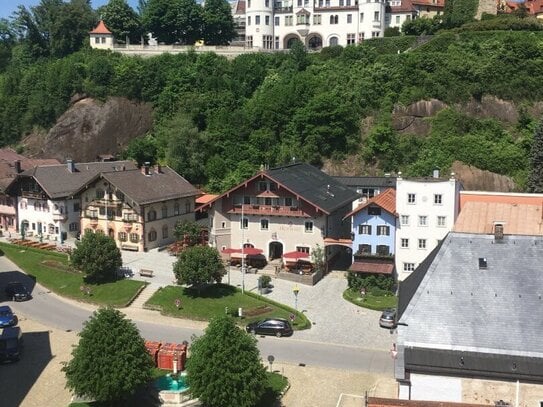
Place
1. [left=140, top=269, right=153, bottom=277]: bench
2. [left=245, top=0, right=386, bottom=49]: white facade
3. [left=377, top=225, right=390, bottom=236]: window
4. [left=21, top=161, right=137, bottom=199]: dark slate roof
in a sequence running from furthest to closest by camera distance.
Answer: [left=245, top=0, right=386, bottom=49]: white facade → [left=21, top=161, right=137, bottom=199]: dark slate roof → [left=140, top=269, right=153, bottom=277]: bench → [left=377, top=225, right=390, bottom=236]: window

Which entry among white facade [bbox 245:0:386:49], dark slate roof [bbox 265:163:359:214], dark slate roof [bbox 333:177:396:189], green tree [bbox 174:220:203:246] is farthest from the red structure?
white facade [bbox 245:0:386:49]

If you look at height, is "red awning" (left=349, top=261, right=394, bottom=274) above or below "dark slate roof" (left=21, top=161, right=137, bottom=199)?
below

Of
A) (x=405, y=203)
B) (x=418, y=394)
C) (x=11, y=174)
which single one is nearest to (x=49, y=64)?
(x=11, y=174)

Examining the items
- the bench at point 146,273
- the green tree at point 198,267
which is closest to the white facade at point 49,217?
the bench at point 146,273

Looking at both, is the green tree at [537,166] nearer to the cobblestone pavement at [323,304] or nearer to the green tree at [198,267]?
the cobblestone pavement at [323,304]

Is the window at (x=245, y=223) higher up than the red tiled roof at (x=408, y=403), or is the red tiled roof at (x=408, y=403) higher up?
the window at (x=245, y=223)

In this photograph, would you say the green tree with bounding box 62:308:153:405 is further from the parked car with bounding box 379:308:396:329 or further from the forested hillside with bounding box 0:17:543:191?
the forested hillside with bounding box 0:17:543:191

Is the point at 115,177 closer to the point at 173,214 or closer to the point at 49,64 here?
the point at 173,214
